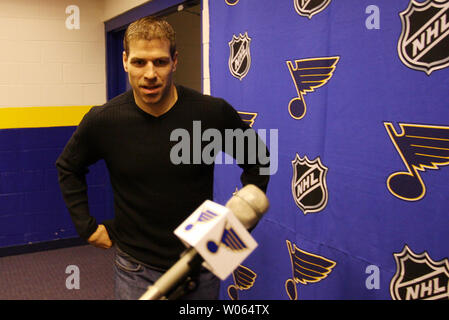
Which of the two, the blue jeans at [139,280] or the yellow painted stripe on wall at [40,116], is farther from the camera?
the yellow painted stripe on wall at [40,116]

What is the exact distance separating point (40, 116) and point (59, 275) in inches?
57.6

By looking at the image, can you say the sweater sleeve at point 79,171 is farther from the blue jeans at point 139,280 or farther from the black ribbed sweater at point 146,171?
the blue jeans at point 139,280

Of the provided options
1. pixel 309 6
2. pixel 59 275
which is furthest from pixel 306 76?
pixel 59 275

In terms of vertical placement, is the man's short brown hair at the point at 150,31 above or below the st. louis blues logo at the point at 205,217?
above

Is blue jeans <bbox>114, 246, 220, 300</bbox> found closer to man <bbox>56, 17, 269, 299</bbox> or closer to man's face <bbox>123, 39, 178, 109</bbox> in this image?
man <bbox>56, 17, 269, 299</bbox>

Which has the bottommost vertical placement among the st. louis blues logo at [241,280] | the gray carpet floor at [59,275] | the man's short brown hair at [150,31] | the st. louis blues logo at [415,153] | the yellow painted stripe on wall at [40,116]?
the gray carpet floor at [59,275]

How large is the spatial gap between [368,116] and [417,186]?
0.29 meters

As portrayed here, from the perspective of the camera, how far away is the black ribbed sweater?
4.24ft

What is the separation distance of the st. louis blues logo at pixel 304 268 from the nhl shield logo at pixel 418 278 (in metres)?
0.28

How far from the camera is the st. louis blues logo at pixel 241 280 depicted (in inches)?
82.0

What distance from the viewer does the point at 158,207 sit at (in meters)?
1.29

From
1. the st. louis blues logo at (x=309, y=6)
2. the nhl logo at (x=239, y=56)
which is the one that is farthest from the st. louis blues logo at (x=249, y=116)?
the st. louis blues logo at (x=309, y=6)

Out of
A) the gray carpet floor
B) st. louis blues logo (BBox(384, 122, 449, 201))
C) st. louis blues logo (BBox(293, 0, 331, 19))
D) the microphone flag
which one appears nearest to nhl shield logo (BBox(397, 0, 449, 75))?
st. louis blues logo (BBox(384, 122, 449, 201))

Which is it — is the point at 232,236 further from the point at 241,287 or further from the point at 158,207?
the point at 241,287
